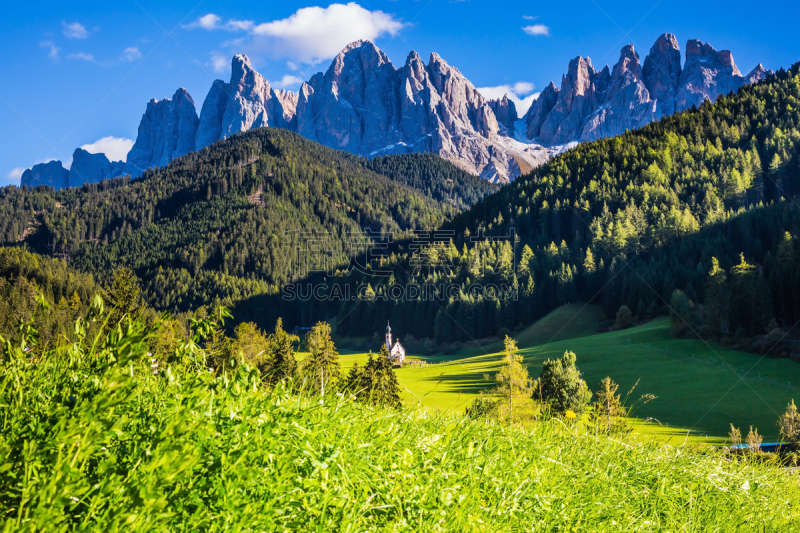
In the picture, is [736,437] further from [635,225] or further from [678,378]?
[635,225]

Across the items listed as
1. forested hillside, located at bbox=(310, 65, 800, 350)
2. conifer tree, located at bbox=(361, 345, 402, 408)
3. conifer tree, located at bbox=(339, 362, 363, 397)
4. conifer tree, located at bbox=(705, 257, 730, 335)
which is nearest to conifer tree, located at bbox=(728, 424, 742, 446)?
conifer tree, located at bbox=(361, 345, 402, 408)

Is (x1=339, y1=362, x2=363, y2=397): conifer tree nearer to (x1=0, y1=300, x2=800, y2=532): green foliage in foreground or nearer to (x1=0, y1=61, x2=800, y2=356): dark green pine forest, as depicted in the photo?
(x1=0, y1=300, x2=800, y2=532): green foliage in foreground

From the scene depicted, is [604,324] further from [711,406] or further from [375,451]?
[375,451]

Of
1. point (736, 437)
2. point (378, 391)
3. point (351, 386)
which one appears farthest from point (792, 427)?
point (351, 386)

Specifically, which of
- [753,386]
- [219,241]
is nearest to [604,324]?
[753,386]

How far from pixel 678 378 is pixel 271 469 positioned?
5036 centimetres

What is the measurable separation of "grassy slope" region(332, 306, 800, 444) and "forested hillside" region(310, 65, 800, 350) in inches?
360

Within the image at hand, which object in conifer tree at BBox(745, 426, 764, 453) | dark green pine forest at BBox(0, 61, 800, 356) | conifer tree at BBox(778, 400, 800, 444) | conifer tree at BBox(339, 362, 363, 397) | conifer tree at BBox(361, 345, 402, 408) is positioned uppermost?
dark green pine forest at BBox(0, 61, 800, 356)

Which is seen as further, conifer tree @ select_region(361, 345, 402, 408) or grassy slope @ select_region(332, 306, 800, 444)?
grassy slope @ select_region(332, 306, 800, 444)

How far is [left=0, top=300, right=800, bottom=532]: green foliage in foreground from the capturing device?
1601 millimetres

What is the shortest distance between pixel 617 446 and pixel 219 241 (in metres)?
190

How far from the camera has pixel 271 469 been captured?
2094 mm

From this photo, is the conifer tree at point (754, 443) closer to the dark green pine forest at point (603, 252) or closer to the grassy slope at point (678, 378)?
the grassy slope at point (678, 378)

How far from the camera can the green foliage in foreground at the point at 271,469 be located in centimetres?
160
